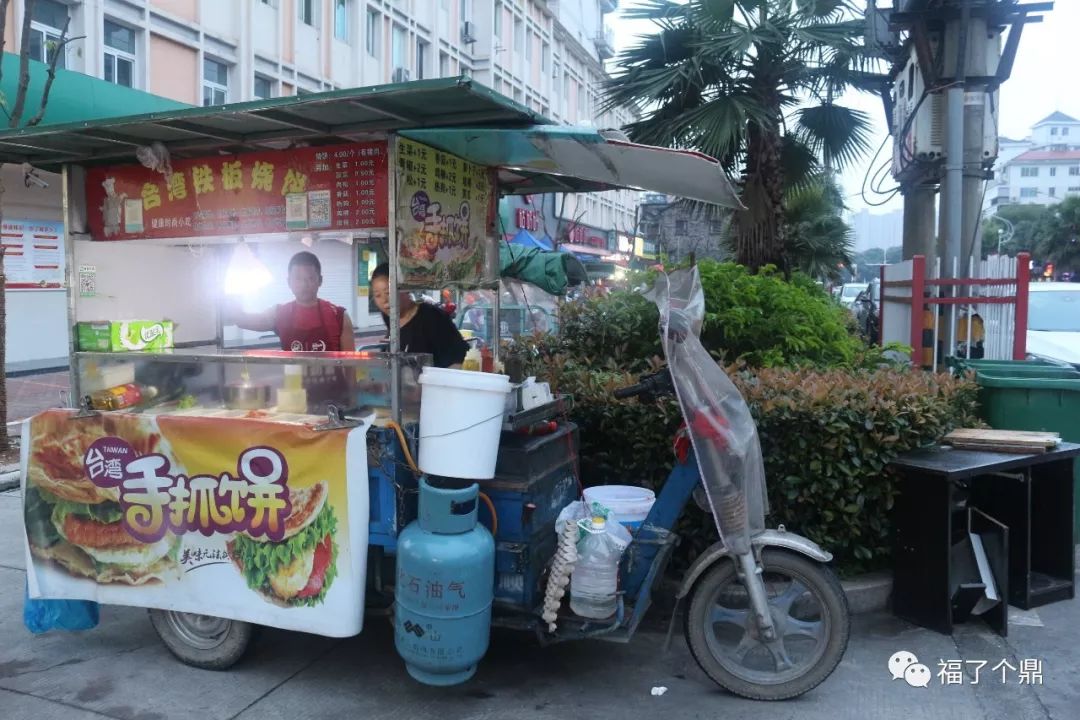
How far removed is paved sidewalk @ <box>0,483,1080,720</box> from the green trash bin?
1.28 m

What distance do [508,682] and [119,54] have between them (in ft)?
48.6

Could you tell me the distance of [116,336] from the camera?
13.8 feet

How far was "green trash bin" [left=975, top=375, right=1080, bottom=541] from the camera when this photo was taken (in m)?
4.94

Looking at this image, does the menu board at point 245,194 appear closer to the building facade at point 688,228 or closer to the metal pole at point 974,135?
the building facade at point 688,228

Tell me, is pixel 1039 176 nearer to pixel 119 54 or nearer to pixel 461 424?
A: pixel 119 54

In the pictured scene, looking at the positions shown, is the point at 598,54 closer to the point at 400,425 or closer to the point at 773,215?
the point at 773,215

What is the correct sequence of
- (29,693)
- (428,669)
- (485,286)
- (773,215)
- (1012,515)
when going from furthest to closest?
1. (773,215)
2. (485,286)
3. (1012,515)
4. (29,693)
5. (428,669)

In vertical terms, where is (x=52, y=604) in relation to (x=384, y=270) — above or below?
below

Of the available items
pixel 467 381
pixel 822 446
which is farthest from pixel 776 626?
pixel 467 381

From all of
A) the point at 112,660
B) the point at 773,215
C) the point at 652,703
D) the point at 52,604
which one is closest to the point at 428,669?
the point at 652,703

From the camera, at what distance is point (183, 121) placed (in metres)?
3.54

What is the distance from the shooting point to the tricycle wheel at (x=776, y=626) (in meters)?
3.31

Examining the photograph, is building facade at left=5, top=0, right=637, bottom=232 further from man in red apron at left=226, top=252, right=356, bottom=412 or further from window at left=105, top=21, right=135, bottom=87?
man in red apron at left=226, top=252, right=356, bottom=412

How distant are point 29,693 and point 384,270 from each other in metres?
2.61
